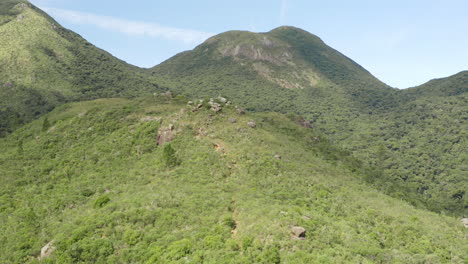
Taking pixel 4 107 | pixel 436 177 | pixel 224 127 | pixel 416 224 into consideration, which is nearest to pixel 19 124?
pixel 4 107

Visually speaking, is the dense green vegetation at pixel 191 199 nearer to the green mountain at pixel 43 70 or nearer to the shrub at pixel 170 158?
the shrub at pixel 170 158

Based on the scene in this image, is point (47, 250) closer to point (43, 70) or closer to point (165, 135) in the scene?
point (165, 135)

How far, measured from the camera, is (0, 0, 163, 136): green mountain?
112 meters

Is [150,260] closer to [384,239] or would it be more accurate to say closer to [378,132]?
[384,239]

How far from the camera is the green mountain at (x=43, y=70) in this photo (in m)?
112

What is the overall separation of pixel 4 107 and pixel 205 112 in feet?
311

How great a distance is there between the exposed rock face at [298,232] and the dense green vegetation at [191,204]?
0.39 m

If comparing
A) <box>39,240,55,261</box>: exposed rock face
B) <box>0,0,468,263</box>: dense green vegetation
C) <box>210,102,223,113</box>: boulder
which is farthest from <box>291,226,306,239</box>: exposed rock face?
<box>210,102,223,113</box>: boulder

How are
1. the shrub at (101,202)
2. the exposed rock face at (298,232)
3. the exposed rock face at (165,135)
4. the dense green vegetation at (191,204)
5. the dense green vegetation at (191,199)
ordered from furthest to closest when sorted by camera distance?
the exposed rock face at (165,135)
the shrub at (101,202)
the dense green vegetation at (191,199)
the dense green vegetation at (191,204)
the exposed rock face at (298,232)

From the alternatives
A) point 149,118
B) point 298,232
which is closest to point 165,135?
point 149,118

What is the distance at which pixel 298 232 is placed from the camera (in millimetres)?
24297

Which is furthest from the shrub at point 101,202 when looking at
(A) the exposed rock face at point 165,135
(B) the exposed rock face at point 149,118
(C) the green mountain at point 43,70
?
(C) the green mountain at point 43,70

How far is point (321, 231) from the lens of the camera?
25.8 metres

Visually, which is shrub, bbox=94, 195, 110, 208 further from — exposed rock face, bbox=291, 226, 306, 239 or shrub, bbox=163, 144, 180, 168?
exposed rock face, bbox=291, 226, 306, 239
